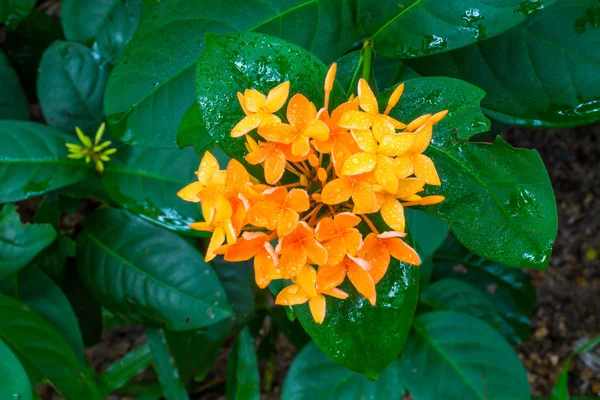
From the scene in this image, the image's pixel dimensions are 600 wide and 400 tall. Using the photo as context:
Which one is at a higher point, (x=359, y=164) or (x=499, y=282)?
(x=359, y=164)

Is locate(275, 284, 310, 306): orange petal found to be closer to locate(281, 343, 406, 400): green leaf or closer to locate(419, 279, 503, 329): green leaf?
locate(281, 343, 406, 400): green leaf

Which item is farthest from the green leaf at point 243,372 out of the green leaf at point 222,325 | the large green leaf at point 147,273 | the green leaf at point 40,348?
the green leaf at point 40,348

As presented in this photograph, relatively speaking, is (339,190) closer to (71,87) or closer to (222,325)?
(222,325)

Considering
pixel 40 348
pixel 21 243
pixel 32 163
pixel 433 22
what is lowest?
pixel 40 348

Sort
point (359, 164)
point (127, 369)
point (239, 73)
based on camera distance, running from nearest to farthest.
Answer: point (359, 164) → point (239, 73) → point (127, 369)

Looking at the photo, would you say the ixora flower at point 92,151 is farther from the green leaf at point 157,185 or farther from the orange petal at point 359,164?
the orange petal at point 359,164

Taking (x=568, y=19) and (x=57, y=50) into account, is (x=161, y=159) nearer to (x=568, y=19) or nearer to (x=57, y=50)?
(x=57, y=50)

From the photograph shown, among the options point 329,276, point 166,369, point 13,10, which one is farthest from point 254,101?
point 166,369
